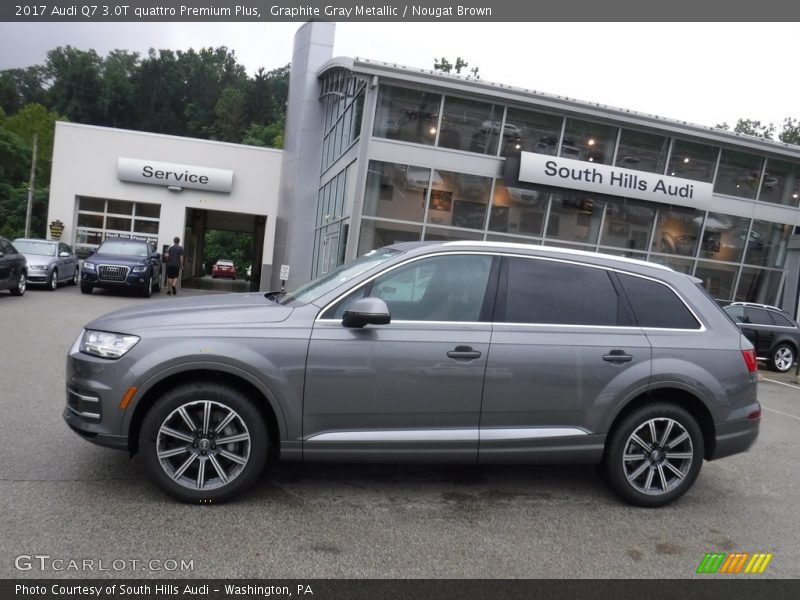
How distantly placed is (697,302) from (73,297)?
16.1m

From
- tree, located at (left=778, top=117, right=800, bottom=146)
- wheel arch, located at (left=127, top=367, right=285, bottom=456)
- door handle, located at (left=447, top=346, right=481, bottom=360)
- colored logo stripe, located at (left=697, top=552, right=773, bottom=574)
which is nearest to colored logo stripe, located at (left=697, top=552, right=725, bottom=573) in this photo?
colored logo stripe, located at (left=697, top=552, right=773, bottom=574)


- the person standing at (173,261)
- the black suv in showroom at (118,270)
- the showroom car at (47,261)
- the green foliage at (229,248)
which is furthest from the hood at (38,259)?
the green foliage at (229,248)

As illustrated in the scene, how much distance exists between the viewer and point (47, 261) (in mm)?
17438

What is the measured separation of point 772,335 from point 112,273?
56.4 ft

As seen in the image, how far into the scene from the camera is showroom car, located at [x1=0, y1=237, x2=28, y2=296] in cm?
1391

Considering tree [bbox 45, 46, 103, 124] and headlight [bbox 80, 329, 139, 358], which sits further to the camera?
tree [bbox 45, 46, 103, 124]

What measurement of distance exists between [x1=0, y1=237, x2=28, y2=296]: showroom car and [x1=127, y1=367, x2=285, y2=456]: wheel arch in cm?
1248

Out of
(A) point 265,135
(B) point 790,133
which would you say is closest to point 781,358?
(B) point 790,133

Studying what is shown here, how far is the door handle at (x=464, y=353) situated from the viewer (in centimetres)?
390

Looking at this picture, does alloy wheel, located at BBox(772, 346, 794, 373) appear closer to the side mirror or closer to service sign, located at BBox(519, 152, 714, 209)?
service sign, located at BBox(519, 152, 714, 209)

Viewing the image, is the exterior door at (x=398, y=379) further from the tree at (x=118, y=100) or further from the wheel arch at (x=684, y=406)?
the tree at (x=118, y=100)

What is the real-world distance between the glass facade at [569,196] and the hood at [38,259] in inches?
359
